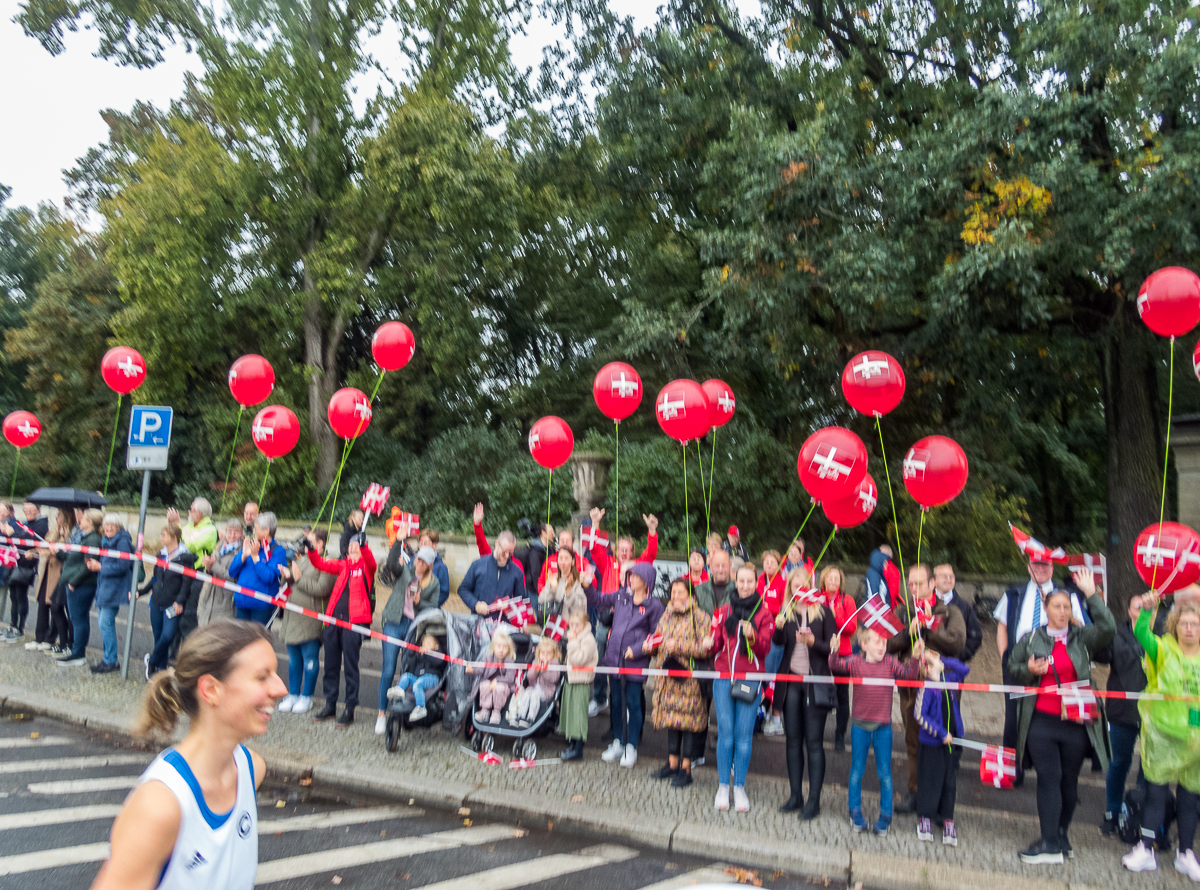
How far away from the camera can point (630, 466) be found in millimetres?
16703

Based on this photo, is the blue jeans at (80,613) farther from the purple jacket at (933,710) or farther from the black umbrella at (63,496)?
the purple jacket at (933,710)

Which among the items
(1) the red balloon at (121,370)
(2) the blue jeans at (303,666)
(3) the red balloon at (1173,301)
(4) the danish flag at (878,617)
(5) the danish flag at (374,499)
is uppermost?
(3) the red balloon at (1173,301)

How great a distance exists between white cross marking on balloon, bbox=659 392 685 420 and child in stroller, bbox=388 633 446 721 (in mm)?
3255

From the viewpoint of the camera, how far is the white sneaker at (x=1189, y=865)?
17.7ft

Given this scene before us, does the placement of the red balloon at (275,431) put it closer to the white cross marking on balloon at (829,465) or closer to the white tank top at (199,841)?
the white cross marking on balloon at (829,465)

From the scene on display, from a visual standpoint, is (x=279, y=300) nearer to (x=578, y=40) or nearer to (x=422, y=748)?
(x=578, y=40)

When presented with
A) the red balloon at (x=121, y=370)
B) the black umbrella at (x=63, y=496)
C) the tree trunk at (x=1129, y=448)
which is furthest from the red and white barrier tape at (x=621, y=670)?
the tree trunk at (x=1129, y=448)

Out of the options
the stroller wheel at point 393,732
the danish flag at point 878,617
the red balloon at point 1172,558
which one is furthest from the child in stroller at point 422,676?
the red balloon at point 1172,558

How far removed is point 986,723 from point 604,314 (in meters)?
14.5

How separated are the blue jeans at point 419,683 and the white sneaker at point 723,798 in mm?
2854

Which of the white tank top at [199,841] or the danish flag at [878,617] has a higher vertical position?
the danish flag at [878,617]

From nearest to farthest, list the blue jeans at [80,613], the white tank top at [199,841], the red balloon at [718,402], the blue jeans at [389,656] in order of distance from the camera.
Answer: the white tank top at [199,841] < the blue jeans at [389,656] < the blue jeans at [80,613] < the red balloon at [718,402]

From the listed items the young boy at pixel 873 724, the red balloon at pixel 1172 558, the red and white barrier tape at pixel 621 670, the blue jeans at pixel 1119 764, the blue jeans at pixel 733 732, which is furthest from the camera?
the red balloon at pixel 1172 558

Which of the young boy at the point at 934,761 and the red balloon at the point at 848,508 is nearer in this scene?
the young boy at the point at 934,761
